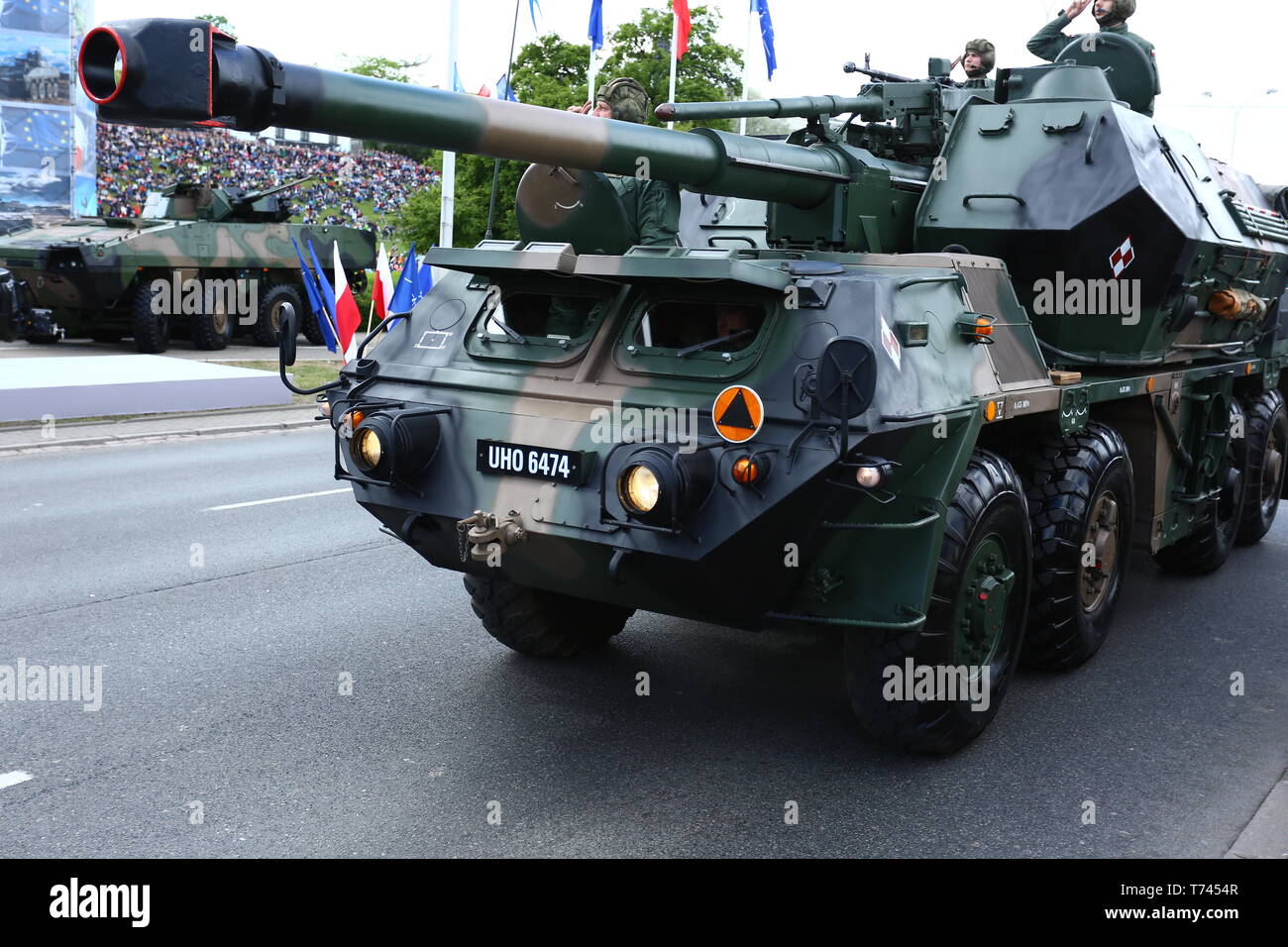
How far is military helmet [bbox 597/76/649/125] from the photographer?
5.85 metres

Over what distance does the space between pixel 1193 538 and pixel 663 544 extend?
4804mm

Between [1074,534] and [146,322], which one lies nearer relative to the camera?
[1074,534]

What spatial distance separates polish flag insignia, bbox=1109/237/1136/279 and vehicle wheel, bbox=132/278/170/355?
15505 mm

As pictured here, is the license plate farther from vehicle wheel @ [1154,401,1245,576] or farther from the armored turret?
the armored turret

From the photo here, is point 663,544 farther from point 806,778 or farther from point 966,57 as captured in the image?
point 966,57

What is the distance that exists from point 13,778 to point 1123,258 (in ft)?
16.7

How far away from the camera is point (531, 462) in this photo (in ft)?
15.4

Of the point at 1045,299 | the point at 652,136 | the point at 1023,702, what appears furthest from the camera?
the point at 1045,299

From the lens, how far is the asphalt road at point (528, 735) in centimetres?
432

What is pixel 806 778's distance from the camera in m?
4.84

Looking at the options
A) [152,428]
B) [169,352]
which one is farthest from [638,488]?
[169,352]

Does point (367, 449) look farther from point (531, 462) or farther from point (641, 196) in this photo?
point (641, 196)
